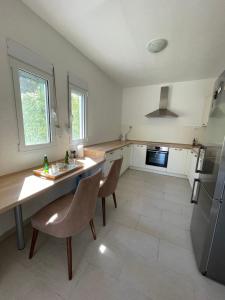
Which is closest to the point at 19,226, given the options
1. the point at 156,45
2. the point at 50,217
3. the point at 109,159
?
the point at 50,217

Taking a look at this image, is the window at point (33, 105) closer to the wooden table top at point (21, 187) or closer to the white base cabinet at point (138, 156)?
the wooden table top at point (21, 187)

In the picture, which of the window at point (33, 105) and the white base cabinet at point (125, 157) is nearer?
the window at point (33, 105)

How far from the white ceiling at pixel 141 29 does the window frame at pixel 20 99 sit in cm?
69

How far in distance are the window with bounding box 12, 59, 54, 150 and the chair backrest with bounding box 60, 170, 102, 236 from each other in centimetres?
108

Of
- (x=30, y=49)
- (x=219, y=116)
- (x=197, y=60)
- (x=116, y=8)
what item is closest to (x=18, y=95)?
(x=30, y=49)

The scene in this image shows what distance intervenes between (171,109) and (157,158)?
1601 mm

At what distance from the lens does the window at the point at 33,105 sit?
1546 millimetres

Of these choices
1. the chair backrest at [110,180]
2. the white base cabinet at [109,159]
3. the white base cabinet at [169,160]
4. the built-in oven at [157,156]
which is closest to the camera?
the chair backrest at [110,180]

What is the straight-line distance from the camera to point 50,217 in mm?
1263

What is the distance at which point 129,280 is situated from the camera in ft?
3.80

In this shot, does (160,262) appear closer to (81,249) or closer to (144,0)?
(81,249)

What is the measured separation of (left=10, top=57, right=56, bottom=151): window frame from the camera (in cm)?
148

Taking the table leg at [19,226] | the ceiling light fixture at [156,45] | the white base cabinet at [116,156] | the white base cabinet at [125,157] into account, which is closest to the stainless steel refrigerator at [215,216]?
the ceiling light fixture at [156,45]

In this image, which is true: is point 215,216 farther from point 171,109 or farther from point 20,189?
point 171,109
